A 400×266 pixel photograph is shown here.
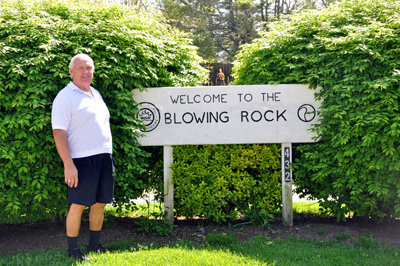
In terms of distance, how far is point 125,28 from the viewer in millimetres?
3766

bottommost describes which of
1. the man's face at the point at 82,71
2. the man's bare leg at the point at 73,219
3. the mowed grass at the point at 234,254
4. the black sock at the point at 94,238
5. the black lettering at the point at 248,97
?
the mowed grass at the point at 234,254

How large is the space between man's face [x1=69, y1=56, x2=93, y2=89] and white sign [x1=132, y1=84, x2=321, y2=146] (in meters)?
1.17

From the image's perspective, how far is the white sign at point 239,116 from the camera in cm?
402

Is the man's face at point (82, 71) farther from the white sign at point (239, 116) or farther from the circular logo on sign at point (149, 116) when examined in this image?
the white sign at point (239, 116)

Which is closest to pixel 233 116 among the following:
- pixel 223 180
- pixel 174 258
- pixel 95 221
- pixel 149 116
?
pixel 223 180

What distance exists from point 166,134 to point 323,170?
1.85 metres

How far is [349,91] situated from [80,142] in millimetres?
2822

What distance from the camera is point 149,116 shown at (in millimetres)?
4004

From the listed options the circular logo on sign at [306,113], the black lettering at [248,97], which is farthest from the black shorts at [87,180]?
the circular logo on sign at [306,113]

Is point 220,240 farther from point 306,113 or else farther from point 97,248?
point 306,113

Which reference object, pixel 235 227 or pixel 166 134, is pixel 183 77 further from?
pixel 235 227

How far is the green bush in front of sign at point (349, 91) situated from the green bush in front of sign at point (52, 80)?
1.59m

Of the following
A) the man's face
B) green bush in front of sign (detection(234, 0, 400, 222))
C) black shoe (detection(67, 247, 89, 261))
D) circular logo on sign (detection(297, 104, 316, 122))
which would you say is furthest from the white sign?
black shoe (detection(67, 247, 89, 261))

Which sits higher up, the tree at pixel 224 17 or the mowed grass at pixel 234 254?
the tree at pixel 224 17
